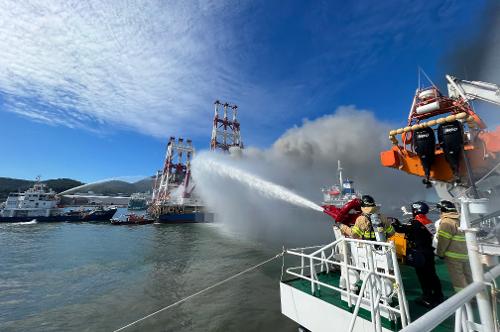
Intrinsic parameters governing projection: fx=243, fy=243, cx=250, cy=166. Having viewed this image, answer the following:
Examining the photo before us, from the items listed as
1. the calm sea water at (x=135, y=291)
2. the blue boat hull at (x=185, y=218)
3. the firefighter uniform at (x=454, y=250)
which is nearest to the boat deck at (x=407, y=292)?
the firefighter uniform at (x=454, y=250)

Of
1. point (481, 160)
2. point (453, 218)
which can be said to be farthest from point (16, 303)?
point (481, 160)

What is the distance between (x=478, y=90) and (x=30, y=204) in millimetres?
78814

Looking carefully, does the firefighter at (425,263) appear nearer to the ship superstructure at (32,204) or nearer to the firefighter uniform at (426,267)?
the firefighter uniform at (426,267)

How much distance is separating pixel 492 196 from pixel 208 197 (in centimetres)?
4974

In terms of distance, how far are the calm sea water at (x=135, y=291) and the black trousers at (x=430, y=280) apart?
5.60 metres

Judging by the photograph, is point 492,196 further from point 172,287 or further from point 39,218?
point 39,218

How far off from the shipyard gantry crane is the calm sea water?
282 inches

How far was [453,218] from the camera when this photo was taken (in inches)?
176

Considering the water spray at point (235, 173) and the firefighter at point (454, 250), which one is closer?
the firefighter at point (454, 250)

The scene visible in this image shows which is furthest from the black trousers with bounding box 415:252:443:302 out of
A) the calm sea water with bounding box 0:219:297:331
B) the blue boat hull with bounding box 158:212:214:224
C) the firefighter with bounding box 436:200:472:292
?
the blue boat hull with bounding box 158:212:214:224

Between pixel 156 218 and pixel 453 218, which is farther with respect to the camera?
pixel 156 218

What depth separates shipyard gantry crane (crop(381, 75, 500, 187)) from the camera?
6328mm

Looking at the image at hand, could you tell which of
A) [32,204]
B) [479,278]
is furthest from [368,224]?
[32,204]

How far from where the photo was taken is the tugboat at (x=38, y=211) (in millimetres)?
55344
